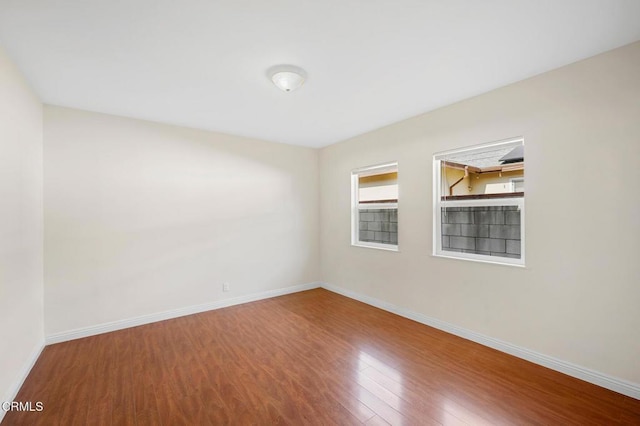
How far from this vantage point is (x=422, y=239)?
3.38m

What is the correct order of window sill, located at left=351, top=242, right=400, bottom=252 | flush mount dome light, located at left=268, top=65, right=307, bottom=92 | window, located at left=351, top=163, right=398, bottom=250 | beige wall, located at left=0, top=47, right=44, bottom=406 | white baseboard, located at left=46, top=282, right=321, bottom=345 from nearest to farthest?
beige wall, located at left=0, top=47, right=44, bottom=406
flush mount dome light, located at left=268, top=65, right=307, bottom=92
white baseboard, located at left=46, top=282, right=321, bottom=345
window sill, located at left=351, top=242, right=400, bottom=252
window, located at left=351, top=163, right=398, bottom=250

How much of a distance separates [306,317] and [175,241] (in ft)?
6.65

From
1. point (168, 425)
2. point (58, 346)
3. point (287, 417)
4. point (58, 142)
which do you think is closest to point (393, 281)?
point (287, 417)

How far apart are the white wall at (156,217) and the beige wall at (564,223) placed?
94.9 inches

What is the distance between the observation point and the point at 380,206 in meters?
4.18

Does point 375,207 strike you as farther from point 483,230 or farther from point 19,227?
point 19,227

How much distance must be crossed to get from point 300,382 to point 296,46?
2.61 metres

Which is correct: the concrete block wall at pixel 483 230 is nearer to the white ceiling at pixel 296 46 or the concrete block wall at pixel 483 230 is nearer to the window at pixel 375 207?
the window at pixel 375 207

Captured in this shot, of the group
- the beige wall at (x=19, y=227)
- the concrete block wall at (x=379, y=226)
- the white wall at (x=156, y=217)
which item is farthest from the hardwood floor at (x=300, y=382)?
the concrete block wall at (x=379, y=226)

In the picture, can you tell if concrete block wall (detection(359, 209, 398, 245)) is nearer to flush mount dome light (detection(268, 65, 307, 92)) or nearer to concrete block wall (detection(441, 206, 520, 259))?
concrete block wall (detection(441, 206, 520, 259))

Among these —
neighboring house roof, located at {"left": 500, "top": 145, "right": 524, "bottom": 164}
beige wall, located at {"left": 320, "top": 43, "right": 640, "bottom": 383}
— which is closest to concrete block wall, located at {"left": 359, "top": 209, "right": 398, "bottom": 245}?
beige wall, located at {"left": 320, "top": 43, "right": 640, "bottom": 383}

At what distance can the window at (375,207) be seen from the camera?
4012 millimetres

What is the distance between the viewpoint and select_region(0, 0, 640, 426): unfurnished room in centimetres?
185

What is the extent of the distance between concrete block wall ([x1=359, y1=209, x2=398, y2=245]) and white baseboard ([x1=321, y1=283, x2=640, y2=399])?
951 millimetres
